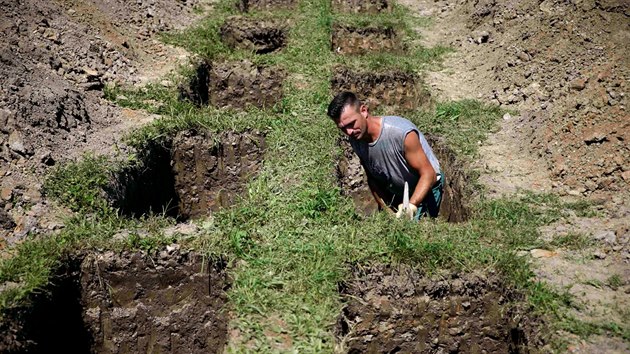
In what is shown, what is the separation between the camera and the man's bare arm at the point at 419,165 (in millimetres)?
4637

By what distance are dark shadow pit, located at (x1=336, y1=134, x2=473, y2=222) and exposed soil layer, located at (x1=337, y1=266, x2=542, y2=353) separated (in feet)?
3.57

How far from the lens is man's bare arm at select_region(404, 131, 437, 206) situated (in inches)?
183

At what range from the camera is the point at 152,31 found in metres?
8.93

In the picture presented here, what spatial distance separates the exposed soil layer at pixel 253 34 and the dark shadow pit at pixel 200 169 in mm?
3965

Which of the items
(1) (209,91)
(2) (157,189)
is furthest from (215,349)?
(1) (209,91)

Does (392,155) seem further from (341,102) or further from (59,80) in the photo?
(59,80)

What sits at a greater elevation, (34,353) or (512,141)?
(512,141)

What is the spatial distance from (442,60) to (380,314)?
5641 mm

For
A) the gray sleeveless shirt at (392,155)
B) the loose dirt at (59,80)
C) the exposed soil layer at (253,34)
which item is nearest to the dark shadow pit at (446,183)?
the gray sleeveless shirt at (392,155)

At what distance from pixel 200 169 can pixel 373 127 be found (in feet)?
7.59

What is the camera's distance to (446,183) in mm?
6266

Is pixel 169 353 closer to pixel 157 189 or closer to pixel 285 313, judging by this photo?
pixel 285 313

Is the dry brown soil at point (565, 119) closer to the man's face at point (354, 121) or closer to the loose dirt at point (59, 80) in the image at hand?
the man's face at point (354, 121)

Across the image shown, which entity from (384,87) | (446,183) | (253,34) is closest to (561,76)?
(446,183)
